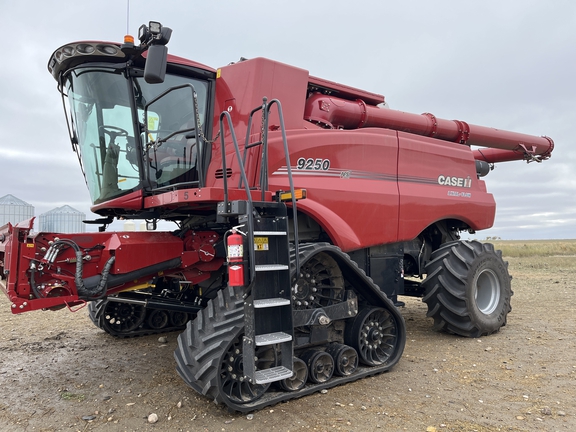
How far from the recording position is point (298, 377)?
3883 mm

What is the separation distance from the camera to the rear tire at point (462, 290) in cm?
577

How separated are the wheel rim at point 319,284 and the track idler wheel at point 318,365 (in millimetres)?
419

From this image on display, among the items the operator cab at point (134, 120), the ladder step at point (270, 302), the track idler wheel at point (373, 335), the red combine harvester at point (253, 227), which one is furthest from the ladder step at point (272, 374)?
the operator cab at point (134, 120)

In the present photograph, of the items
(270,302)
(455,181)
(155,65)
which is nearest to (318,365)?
(270,302)

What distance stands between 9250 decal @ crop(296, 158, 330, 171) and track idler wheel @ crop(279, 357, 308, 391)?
1959 mm

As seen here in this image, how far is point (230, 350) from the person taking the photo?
3566mm

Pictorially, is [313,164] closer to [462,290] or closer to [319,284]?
[319,284]

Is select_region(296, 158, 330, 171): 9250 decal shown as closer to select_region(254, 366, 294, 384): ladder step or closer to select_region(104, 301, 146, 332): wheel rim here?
select_region(254, 366, 294, 384): ladder step

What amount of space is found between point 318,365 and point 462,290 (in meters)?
2.59

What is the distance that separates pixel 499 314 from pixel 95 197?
5.36m

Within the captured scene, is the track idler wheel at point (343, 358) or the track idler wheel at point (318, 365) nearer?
the track idler wheel at point (318, 365)

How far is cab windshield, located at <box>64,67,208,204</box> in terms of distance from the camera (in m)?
4.52

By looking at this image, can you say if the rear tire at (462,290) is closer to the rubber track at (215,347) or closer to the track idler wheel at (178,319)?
the rubber track at (215,347)

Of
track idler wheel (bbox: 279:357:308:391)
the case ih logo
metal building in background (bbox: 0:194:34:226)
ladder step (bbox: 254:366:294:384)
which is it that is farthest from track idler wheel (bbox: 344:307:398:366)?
metal building in background (bbox: 0:194:34:226)
